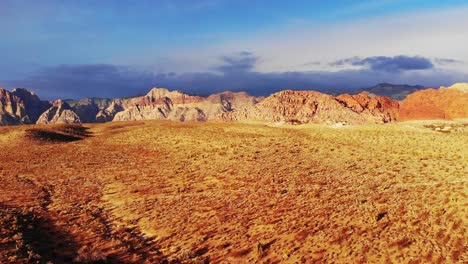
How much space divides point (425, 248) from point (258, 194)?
1189cm

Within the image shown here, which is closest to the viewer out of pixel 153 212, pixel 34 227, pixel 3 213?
pixel 34 227

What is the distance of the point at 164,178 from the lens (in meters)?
32.8

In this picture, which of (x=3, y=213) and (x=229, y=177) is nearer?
(x=3, y=213)

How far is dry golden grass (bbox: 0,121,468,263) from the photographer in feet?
54.9

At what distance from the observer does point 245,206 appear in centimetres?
2359

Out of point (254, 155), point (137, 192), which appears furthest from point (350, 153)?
point (137, 192)

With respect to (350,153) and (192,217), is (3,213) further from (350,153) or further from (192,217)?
(350,153)

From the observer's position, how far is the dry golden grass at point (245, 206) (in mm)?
16719

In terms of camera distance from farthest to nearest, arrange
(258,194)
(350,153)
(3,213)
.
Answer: (350,153), (258,194), (3,213)

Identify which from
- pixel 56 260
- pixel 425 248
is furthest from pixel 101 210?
pixel 425 248

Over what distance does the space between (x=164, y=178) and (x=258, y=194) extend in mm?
10334

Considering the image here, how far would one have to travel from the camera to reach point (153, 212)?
23375 mm

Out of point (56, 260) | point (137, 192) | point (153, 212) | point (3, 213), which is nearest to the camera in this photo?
point (56, 260)

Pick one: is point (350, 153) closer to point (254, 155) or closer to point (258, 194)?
point (254, 155)
